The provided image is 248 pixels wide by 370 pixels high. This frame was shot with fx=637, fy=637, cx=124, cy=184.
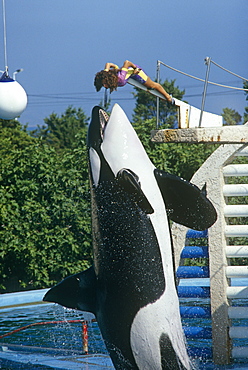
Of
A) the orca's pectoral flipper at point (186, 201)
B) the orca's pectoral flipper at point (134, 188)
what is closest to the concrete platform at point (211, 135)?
the orca's pectoral flipper at point (186, 201)

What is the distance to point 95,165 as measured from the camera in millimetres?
5164

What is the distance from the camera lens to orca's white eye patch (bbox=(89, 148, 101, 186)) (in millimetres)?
5145

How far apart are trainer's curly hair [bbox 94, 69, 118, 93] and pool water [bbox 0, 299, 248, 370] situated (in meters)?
2.20

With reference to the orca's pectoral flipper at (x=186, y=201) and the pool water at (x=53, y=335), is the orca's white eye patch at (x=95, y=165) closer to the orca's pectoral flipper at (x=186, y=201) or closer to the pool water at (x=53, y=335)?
the orca's pectoral flipper at (x=186, y=201)

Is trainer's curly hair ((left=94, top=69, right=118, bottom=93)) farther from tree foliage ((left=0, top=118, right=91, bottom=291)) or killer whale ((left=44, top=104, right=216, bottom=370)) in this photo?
tree foliage ((left=0, top=118, right=91, bottom=291))

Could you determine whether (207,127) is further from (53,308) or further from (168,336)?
(53,308)

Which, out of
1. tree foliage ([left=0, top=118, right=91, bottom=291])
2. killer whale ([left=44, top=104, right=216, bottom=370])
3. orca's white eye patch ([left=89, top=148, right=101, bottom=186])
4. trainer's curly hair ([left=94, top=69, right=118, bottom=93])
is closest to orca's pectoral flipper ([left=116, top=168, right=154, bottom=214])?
killer whale ([left=44, top=104, right=216, bottom=370])

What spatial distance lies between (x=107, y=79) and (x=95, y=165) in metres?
1.32

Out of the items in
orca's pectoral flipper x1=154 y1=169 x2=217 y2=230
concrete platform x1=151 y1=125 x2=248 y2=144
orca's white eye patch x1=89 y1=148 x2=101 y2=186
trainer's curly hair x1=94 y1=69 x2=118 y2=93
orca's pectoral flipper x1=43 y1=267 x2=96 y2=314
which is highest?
trainer's curly hair x1=94 y1=69 x2=118 y2=93

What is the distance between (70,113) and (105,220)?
33810 millimetres

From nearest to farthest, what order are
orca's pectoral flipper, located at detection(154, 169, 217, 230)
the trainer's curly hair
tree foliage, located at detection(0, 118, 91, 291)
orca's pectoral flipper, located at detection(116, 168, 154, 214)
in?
orca's pectoral flipper, located at detection(116, 168, 154, 214) → orca's pectoral flipper, located at detection(154, 169, 217, 230) → the trainer's curly hair → tree foliage, located at detection(0, 118, 91, 291)

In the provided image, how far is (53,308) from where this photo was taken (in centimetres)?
1170

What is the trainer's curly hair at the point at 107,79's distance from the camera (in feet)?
20.1

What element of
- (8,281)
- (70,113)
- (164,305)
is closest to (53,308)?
(8,281)
